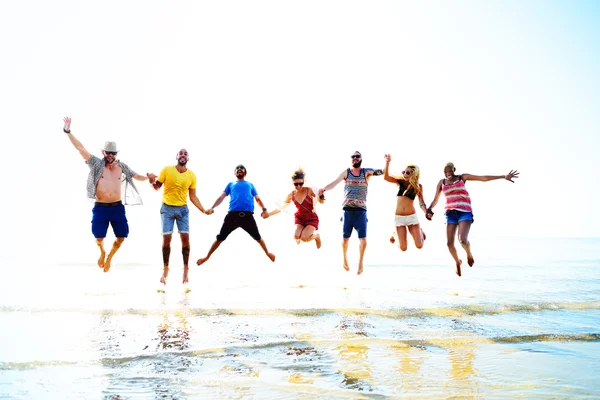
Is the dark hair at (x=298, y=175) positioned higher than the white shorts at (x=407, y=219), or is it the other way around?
the dark hair at (x=298, y=175)

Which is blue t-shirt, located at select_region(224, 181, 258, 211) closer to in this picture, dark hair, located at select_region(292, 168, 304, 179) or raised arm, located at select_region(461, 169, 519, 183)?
dark hair, located at select_region(292, 168, 304, 179)

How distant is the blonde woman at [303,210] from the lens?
1380cm

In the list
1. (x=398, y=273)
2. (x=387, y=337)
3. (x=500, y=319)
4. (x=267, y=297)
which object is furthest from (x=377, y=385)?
(x=398, y=273)

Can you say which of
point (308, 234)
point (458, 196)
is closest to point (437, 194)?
point (458, 196)

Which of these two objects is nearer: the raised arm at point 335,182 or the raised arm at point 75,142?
the raised arm at point 75,142

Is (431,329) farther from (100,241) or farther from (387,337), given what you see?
(100,241)

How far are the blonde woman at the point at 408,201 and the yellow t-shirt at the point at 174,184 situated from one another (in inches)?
188

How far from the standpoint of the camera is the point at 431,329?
9.10m

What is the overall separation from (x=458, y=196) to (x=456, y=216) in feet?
1.62

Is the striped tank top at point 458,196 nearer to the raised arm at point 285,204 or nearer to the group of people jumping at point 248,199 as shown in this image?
the group of people jumping at point 248,199

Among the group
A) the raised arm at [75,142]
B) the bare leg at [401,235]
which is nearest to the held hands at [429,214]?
the bare leg at [401,235]

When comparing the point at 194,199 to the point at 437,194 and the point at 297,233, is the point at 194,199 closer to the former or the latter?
the point at 297,233

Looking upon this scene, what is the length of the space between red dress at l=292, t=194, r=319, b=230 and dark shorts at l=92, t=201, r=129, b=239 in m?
4.26

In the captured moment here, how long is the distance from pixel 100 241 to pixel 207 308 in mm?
3090
